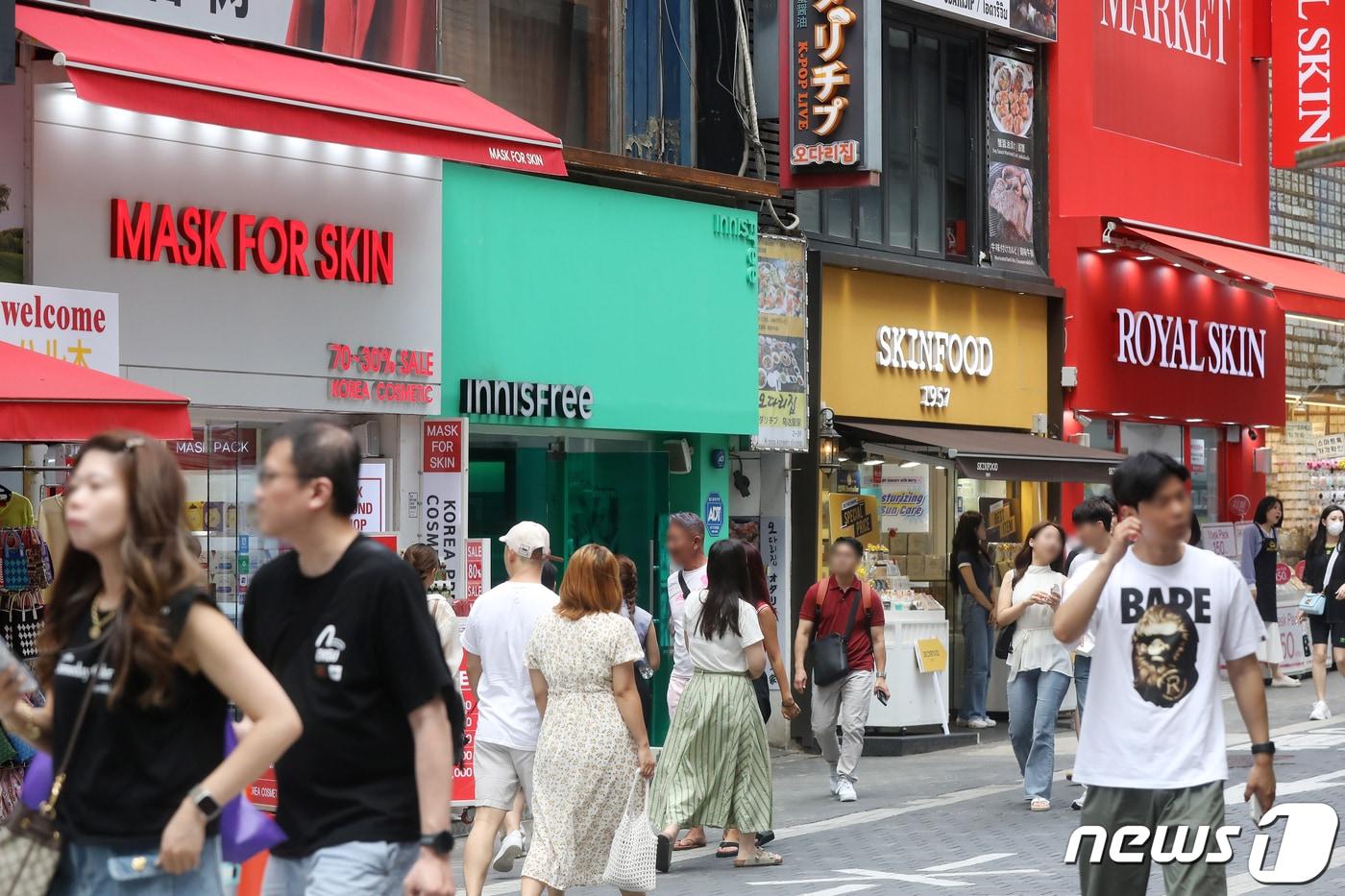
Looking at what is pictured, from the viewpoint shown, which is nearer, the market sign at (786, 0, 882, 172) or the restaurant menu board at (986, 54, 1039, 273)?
the market sign at (786, 0, 882, 172)

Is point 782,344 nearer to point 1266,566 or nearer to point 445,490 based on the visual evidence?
point 445,490

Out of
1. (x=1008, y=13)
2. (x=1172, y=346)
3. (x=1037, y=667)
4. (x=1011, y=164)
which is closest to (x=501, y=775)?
(x=1037, y=667)

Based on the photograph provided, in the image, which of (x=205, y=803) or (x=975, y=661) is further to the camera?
(x=975, y=661)

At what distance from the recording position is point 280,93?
1170 cm

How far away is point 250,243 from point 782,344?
5707 mm

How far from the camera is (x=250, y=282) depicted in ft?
42.4

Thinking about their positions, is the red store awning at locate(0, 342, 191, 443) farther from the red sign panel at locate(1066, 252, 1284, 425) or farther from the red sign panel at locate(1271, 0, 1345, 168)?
the red sign panel at locate(1271, 0, 1345, 168)

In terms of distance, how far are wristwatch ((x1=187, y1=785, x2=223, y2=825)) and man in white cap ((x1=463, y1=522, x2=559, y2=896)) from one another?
4.96m

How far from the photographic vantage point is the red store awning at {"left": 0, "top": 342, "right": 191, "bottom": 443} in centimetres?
945

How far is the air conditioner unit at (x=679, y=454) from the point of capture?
1647cm

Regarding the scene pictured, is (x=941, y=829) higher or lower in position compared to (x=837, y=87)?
lower

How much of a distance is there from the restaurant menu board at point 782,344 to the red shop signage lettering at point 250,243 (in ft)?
13.9

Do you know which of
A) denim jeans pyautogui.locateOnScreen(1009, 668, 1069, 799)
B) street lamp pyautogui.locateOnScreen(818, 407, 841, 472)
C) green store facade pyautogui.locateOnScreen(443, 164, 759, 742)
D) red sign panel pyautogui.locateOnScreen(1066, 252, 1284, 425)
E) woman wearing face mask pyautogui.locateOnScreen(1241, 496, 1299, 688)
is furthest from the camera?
red sign panel pyautogui.locateOnScreen(1066, 252, 1284, 425)

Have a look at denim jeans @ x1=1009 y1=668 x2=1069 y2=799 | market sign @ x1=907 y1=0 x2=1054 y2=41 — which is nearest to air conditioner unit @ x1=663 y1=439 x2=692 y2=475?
denim jeans @ x1=1009 y1=668 x2=1069 y2=799
